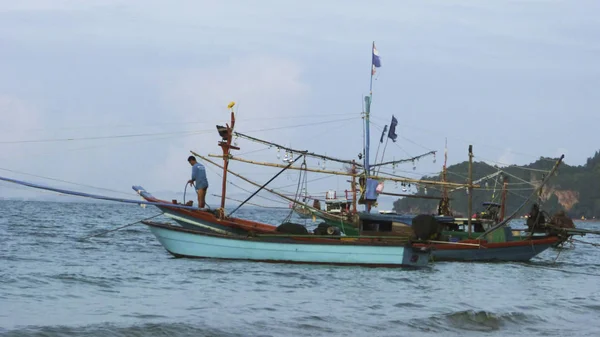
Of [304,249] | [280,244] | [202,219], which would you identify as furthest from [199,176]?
[304,249]

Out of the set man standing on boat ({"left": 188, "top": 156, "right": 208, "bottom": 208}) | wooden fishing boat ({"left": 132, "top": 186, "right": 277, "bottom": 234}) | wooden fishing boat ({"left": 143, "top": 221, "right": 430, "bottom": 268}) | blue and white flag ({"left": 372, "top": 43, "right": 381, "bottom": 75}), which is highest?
blue and white flag ({"left": 372, "top": 43, "right": 381, "bottom": 75})

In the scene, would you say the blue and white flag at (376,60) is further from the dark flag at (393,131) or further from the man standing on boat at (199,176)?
the man standing on boat at (199,176)

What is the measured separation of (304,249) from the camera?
32688 mm

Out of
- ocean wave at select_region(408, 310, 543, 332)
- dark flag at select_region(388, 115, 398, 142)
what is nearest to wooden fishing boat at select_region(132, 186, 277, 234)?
ocean wave at select_region(408, 310, 543, 332)

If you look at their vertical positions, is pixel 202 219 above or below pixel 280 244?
above

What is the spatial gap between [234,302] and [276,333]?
14.8 ft

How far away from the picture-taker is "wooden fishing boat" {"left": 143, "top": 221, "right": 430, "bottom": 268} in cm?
3269

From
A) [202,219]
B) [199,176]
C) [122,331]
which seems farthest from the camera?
[202,219]

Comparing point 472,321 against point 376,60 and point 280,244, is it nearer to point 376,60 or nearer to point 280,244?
point 280,244

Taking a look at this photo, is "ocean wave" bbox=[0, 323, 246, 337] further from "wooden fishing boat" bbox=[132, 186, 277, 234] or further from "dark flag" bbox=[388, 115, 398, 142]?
"dark flag" bbox=[388, 115, 398, 142]

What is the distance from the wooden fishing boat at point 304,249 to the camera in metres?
32.7

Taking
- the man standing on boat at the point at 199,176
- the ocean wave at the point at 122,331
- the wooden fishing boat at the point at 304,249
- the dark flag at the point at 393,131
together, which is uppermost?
the dark flag at the point at 393,131

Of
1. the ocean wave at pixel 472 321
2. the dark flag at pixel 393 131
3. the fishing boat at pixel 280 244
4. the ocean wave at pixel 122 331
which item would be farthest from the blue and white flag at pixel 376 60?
the ocean wave at pixel 122 331

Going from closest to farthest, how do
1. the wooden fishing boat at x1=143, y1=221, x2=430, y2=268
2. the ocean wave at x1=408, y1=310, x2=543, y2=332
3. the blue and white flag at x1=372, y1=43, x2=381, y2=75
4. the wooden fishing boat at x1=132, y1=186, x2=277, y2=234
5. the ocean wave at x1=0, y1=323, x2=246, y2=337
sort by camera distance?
the ocean wave at x1=0, y1=323, x2=246, y2=337, the ocean wave at x1=408, y1=310, x2=543, y2=332, the wooden fishing boat at x1=143, y1=221, x2=430, y2=268, the wooden fishing boat at x1=132, y1=186, x2=277, y2=234, the blue and white flag at x1=372, y1=43, x2=381, y2=75
